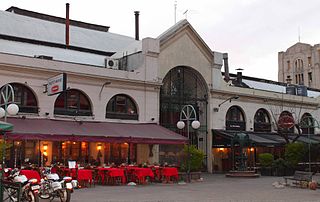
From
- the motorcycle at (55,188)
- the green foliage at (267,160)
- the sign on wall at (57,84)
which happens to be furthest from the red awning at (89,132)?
the green foliage at (267,160)

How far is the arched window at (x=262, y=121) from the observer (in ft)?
129

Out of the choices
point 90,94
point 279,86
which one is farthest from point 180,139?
point 279,86

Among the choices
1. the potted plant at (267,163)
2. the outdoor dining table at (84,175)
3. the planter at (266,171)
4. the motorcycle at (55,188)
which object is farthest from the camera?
the potted plant at (267,163)

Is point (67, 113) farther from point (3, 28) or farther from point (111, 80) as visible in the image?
point (3, 28)

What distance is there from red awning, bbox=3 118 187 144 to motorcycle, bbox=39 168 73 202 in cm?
614

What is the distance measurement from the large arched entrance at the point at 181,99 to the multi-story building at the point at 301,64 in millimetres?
63208

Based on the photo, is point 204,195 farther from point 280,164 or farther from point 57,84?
point 280,164

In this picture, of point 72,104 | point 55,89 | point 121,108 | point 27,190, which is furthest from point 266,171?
point 27,190

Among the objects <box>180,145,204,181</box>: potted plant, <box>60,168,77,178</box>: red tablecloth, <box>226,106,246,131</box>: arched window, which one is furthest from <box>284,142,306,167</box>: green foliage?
<box>60,168,77,178</box>: red tablecloth

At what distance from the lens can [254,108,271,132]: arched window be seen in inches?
1544

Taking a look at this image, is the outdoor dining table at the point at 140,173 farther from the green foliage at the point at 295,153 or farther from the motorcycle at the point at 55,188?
the green foliage at the point at 295,153

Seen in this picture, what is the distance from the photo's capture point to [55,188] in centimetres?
1509

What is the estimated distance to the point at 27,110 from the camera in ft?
81.4

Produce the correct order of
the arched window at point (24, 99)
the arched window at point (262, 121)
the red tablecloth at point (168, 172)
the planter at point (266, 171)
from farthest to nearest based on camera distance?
the arched window at point (262, 121) < the planter at point (266, 171) < the red tablecloth at point (168, 172) < the arched window at point (24, 99)
